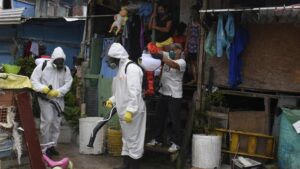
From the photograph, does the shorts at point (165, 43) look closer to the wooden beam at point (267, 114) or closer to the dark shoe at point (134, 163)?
the wooden beam at point (267, 114)

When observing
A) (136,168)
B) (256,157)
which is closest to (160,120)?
(136,168)

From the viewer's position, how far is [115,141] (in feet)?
27.6

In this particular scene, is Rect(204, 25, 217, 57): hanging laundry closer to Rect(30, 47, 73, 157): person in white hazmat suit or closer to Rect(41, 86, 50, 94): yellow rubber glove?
Rect(30, 47, 73, 157): person in white hazmat suit

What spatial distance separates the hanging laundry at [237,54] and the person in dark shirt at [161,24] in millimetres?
1832

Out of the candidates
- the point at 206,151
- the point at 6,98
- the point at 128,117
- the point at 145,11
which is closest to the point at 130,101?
the point at 128,117

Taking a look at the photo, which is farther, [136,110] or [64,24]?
[64,24]

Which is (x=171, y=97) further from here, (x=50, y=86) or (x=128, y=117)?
(x=50, y=86)

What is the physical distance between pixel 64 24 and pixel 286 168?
946 centimetres

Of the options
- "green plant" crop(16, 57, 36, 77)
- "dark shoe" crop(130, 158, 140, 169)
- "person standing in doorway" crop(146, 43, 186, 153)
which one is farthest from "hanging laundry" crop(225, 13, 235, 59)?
"green plant" crop(16, 57, 36, 77)

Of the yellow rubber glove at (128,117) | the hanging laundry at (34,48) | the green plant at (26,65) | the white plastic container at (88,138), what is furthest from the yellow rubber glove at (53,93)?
the hanging laundry at (34,48)

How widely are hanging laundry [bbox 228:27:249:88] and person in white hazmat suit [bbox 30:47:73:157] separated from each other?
3.28 m

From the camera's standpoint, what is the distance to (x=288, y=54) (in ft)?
24.5

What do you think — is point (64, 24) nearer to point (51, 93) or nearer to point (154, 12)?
point (154, 12)

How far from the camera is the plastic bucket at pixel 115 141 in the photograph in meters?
8.42
